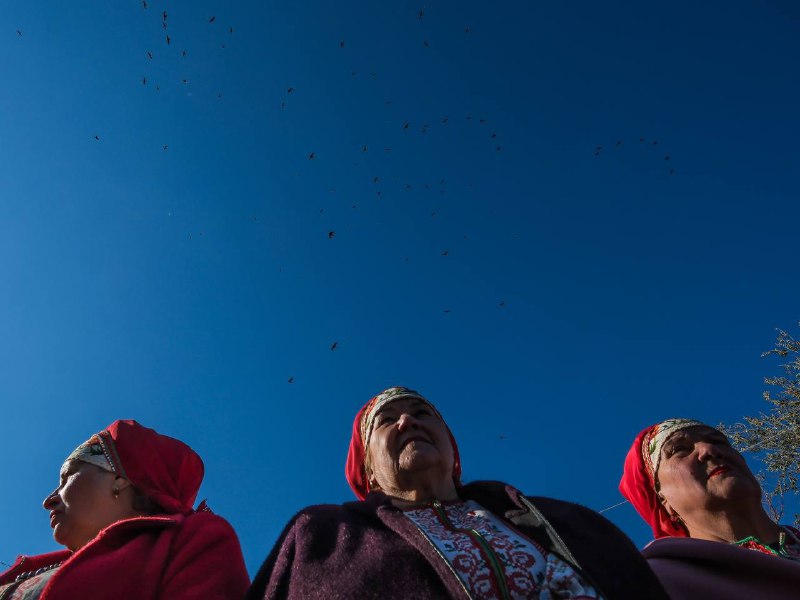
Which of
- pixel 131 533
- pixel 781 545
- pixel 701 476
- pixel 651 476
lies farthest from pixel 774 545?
pixel 131 533

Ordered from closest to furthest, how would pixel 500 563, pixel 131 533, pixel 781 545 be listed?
1. pixel 500 563
2. pixel 131 533
3. pixel 781 545

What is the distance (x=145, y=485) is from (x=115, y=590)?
852 mm

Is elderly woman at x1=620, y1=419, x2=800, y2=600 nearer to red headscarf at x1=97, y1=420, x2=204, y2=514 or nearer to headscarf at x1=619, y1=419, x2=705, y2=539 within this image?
headscarf at x1=619, y1=419, x2=705, y2=539

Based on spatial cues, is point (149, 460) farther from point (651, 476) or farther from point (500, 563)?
point (651, 476)

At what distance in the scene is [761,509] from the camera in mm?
2947

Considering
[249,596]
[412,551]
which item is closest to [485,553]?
[412,551]

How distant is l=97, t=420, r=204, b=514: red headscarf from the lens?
10.1ft

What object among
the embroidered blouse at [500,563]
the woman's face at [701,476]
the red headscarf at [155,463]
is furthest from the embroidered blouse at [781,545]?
the red headscarf at [155,463]

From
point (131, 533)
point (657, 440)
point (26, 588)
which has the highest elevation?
point (657, 440)

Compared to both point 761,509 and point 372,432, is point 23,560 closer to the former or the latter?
point 372,432

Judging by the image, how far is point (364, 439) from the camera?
3205 mm

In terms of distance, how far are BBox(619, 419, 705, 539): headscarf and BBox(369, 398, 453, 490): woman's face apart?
1.28 m

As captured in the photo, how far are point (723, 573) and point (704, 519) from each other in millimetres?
632

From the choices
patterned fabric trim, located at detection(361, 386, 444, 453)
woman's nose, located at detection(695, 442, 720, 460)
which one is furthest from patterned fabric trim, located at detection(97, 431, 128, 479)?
woman's nose, located at detection(695, 442, 720, 460)
